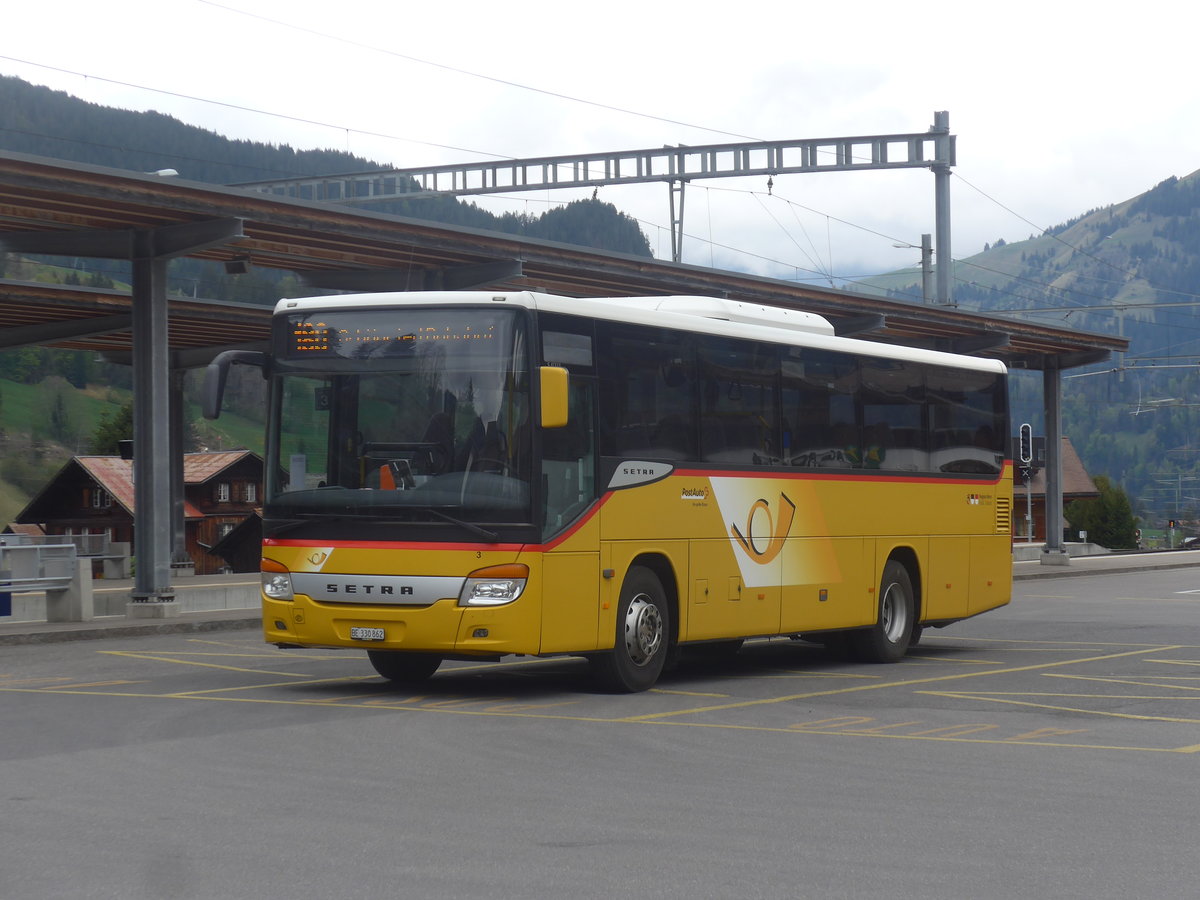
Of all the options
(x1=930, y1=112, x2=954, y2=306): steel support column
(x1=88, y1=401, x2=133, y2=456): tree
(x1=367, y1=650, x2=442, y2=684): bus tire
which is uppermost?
(x1=930, y1=112, x2=954, y2=306): steel support column

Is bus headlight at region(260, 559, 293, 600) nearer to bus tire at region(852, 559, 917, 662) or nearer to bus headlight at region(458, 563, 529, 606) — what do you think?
bus headlight at region(458, 563, 529, 606)

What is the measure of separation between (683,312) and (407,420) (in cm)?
324

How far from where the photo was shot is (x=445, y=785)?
8570 millimetres

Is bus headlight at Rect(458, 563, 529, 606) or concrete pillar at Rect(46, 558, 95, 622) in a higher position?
bus headlight at Rect(458, 563, 529, 606)

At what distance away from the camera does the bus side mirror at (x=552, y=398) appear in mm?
12133

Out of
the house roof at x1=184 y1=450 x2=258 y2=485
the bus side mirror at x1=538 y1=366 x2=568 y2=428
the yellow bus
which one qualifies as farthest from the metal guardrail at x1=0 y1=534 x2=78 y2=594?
the house roof at x1=184 y1=450 x2=258 y2=485

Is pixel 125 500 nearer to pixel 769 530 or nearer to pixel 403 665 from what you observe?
pixel 403 665

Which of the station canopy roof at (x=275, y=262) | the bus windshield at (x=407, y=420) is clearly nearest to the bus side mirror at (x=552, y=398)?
the bus windshield at (x=407, y=420)

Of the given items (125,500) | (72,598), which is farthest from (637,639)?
(125,500)

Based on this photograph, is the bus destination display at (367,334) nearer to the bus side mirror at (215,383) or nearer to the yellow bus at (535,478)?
the yellow bus at (535,478)

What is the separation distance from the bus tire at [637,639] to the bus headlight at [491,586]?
122 cm

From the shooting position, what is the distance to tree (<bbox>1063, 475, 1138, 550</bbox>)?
11075 cm

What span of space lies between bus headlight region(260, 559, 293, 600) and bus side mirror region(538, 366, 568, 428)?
241 centimetres

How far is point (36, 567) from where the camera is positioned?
22.0m
